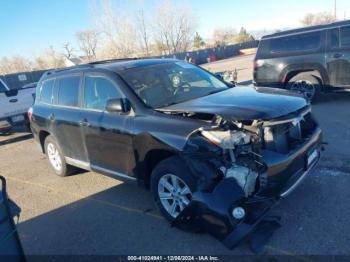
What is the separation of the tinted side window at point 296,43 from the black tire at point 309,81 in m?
0.69

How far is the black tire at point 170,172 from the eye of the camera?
3650mm

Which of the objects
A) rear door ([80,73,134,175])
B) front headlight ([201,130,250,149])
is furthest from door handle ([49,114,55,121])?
front headlight ([201,130,250,149])

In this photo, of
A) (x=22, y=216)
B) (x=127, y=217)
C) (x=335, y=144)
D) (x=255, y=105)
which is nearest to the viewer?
(x=255, y=105)

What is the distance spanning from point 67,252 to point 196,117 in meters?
2.06

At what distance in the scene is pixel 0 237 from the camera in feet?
9.39

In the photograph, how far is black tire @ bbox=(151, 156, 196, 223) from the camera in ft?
12.0

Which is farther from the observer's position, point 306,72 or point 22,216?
point 306,72

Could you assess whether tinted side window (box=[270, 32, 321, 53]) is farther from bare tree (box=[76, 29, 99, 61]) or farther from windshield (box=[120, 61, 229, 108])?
bare tree (box=[76, 29, 99, 61])

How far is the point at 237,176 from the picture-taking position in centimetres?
335

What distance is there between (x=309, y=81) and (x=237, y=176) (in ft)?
21.6

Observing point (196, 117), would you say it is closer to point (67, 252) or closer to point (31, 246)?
point (67, 252)

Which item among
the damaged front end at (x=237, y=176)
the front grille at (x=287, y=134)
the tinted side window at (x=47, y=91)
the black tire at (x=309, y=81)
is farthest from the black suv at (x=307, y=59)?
the tinted side window at (x=47, y=91)

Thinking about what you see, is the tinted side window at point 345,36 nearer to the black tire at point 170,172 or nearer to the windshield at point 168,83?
the windshield at point 168,83

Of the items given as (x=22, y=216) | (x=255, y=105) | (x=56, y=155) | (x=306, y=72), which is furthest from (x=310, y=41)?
(x=22, y=216)
